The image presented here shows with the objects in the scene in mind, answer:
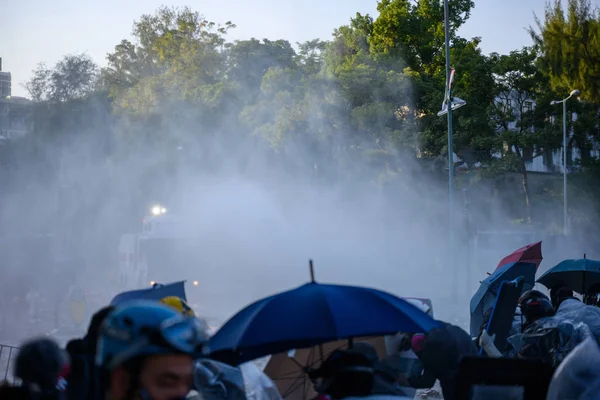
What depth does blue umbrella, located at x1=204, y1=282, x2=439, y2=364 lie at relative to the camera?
3.72m

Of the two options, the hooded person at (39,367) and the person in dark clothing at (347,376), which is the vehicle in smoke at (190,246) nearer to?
the person in dark clothing at (347,376)

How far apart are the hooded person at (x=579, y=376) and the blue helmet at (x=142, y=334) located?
228 centimetres

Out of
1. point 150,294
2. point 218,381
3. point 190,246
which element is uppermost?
point 150,294

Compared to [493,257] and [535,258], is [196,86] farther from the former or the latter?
[535,258]

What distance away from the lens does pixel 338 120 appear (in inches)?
1203

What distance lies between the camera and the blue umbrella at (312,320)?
3723 mm

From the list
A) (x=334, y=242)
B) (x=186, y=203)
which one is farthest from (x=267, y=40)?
(x=186, y=203)

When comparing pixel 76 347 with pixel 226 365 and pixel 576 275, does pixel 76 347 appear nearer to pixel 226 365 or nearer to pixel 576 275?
pixel 226 365

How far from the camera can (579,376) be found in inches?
149

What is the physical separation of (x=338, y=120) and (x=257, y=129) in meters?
4.08

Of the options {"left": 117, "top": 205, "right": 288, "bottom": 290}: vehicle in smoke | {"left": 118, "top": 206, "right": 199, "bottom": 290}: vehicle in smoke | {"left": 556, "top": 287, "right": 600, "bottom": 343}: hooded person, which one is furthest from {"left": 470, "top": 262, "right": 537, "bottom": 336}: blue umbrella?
{"left": 118, "top": 206, "right": 199, "bottom": 290}: vehicle in smoke

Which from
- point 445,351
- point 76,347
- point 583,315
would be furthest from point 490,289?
point 76,347

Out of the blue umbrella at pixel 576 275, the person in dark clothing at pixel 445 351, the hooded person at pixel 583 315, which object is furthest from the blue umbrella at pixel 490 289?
the person in dark clothing at pixel 445 351

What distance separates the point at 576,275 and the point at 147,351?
8321mm
